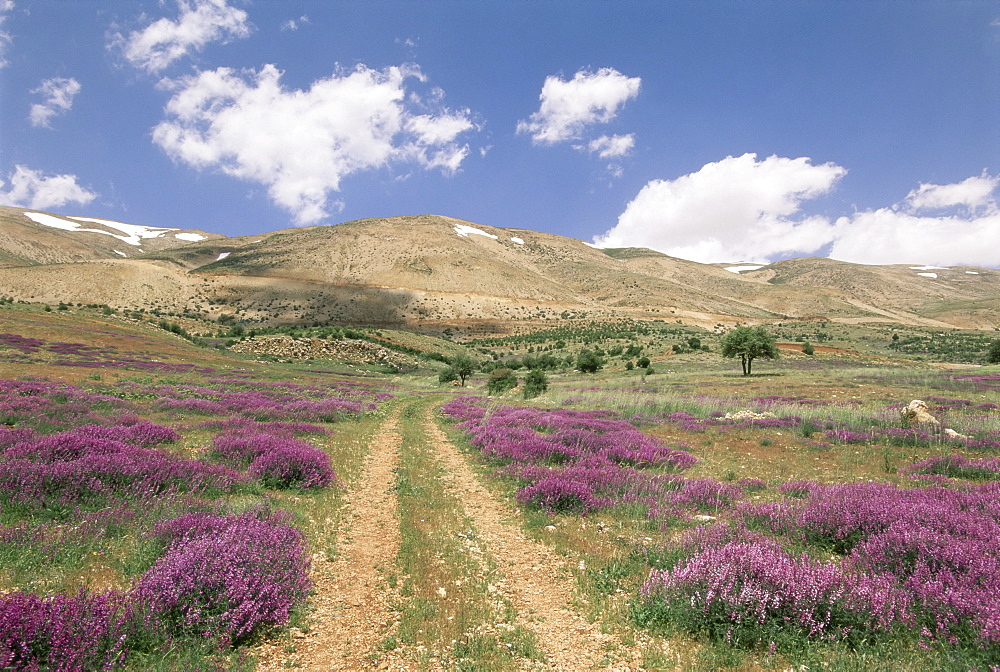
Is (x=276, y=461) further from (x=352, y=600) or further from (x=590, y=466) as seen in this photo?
(x=590, y=466)

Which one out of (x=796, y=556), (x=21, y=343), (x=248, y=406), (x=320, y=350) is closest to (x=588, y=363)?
(x=320, y=350)

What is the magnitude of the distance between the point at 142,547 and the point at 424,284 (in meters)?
125

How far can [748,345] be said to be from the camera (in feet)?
135

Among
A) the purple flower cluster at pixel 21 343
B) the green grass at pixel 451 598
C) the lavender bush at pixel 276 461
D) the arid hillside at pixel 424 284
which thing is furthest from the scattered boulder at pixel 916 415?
the arid hillside at pixel 424 284

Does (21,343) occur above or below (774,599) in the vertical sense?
above

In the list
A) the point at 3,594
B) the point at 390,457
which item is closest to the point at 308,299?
the point at 390,457

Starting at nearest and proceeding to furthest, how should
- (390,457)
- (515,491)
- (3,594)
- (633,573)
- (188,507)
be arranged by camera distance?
(3,594), (633,573), (188,507), (515,491), (390,457)

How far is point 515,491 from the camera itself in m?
9.05

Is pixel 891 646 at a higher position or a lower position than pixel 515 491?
higher

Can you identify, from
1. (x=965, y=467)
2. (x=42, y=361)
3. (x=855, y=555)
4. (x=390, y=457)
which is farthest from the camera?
(x=42, y=361)

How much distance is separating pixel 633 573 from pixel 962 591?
3035 millimetres

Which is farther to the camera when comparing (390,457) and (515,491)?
(390,457)

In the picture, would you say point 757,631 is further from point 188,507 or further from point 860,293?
point 860,293

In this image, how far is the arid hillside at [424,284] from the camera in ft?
311
